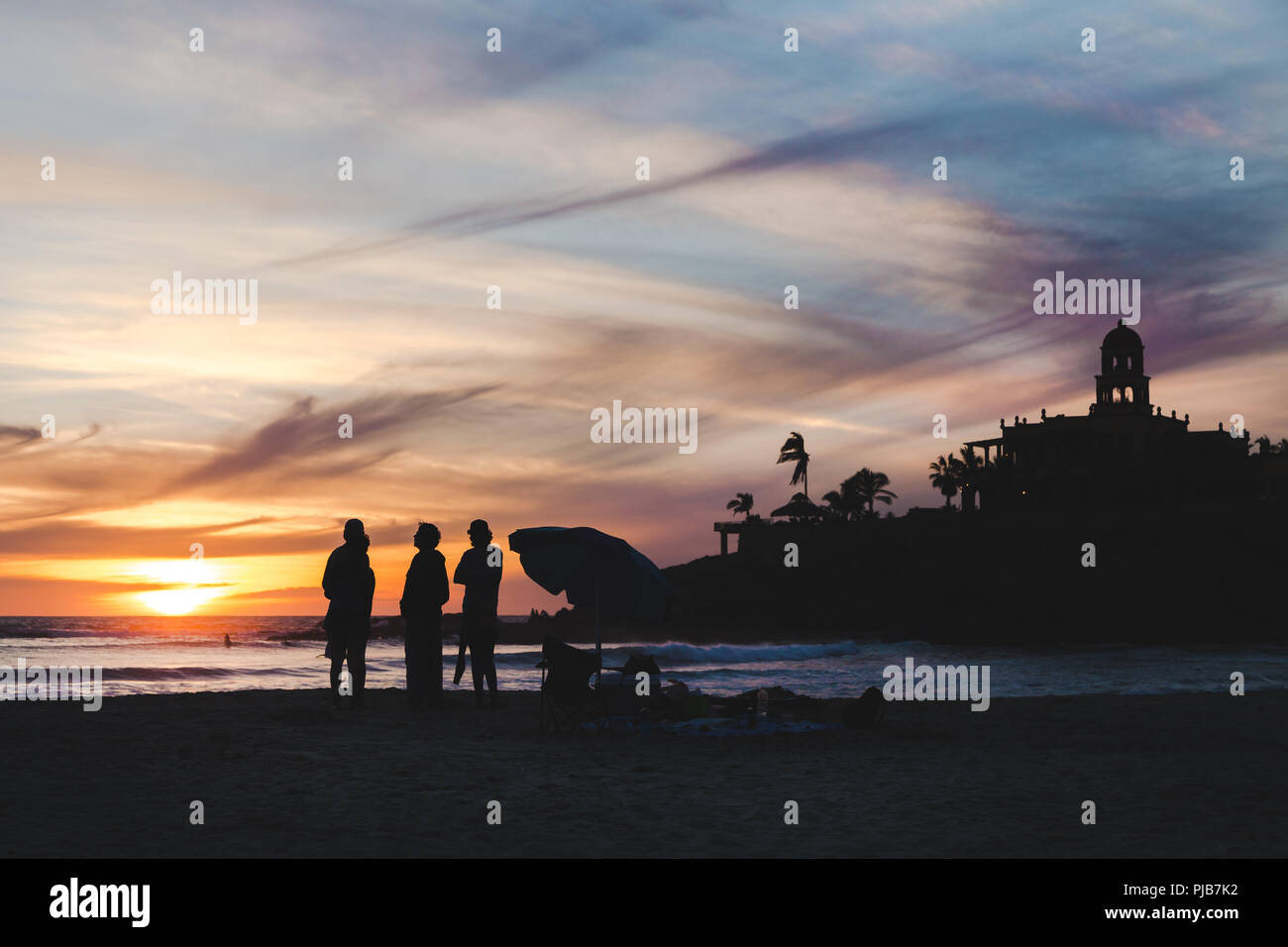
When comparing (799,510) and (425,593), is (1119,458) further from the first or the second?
(425,593)

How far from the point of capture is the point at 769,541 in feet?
255

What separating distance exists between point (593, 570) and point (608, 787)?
4.15 m

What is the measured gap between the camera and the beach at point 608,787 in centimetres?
725

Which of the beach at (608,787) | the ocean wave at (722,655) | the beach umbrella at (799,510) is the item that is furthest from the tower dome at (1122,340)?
the beach at (608,787)

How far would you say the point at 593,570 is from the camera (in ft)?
43.6

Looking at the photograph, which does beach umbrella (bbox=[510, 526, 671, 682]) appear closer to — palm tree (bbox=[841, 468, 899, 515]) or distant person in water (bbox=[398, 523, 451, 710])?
distant person in water (bbox=[398, 523, 451, 710])

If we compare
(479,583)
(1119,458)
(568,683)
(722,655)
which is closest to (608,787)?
(568,683)

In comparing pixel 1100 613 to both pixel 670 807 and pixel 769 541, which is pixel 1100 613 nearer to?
pixel 769 541

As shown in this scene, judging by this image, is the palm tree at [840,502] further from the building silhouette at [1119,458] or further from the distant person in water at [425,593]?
the distant person in water at [425,593]

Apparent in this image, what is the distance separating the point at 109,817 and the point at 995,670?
94.0ft

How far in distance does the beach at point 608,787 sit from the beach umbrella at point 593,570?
64.5 inches

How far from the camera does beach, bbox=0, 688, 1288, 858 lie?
7.25 m

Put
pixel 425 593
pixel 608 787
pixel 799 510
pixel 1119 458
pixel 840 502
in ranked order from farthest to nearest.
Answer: pixel 840 502, pixel 799 510, pixel 1119 458, pixel 425 593, pixel 608 787

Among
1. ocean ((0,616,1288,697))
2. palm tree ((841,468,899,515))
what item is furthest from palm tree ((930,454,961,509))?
ocean ((0,616,1288,697))
